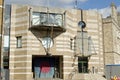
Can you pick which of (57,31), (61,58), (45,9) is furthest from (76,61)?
(45,9)

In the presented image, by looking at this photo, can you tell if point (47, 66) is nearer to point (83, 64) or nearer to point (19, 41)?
point (19, 41)

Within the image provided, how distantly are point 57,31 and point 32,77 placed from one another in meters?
7.27

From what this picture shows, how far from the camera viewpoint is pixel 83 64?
152 ft

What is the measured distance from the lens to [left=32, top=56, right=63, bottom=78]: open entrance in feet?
144

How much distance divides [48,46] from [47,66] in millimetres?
3442

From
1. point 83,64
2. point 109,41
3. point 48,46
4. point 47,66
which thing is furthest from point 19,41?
point 109,41

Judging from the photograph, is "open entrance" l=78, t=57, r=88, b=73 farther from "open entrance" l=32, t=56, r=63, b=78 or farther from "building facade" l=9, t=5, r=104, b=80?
"open entrance" l=32, t=56, r=63, b=78

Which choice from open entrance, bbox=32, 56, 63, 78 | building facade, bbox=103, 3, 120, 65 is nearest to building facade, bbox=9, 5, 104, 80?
open entrance, bbox=32, 56, 63, 78

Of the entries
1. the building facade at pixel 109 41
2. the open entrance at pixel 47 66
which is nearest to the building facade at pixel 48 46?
the open entrance at pixel 47 66

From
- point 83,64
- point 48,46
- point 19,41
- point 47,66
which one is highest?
point 19,41

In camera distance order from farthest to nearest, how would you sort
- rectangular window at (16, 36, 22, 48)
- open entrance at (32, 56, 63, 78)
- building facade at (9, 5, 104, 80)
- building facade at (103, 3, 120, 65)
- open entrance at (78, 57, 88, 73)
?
building facade at (103, 3, 120, 65)
open entrance at (78, 57, 88, 73)
open entrance at (32, 56, 63, 78)
rectangular window at (16, 36, 22, 48)
building facade at (9, 5, 104, 80)

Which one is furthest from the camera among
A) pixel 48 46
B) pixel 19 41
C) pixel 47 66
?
pixel 47 66

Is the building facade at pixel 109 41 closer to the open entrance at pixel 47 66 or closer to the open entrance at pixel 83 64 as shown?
the open entrance at pixel 83 64

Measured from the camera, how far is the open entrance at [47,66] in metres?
44.0
